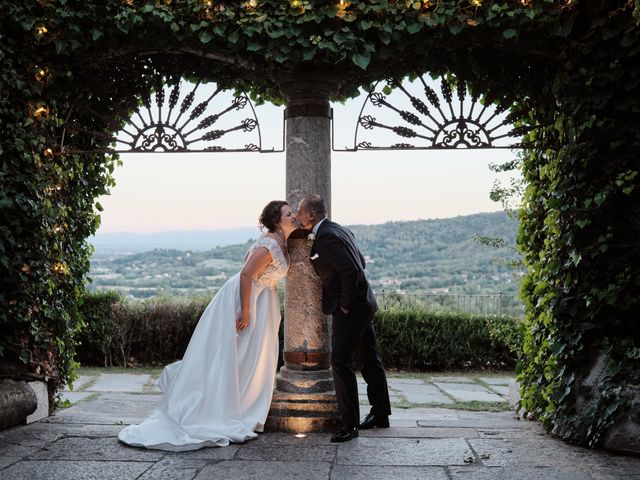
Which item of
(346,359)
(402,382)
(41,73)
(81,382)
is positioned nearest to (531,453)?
(346,359)

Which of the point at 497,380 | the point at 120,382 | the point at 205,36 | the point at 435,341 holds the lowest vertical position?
the point at 497,380

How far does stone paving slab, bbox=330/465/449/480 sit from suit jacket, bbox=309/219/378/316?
1233 millimetres

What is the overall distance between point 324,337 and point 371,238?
30.3 feet

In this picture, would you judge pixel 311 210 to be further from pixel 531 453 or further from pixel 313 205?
pixel 531 453

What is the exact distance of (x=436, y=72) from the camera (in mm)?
5984

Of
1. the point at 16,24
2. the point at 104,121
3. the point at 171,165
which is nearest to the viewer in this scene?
the point at 16,24

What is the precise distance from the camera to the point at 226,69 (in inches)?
248

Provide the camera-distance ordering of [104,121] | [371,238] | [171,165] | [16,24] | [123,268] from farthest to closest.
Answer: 1. [371,238]
2. [123,268]
3. [171,165]
4. [104,121]
5. [16,24]

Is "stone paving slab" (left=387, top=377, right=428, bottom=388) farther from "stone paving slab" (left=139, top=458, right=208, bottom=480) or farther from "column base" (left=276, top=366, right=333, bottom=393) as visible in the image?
"stone paving slab" (left=139, top=458, right=208, bottom=480)

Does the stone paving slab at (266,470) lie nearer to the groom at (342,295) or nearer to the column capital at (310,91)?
the groom at (342,295)

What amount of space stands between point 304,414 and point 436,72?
2.87 m

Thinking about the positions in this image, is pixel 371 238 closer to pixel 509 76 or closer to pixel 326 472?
pixel 509 76

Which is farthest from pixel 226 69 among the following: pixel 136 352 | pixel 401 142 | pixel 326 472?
pixel 136 352

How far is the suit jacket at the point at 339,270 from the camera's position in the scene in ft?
17.2
